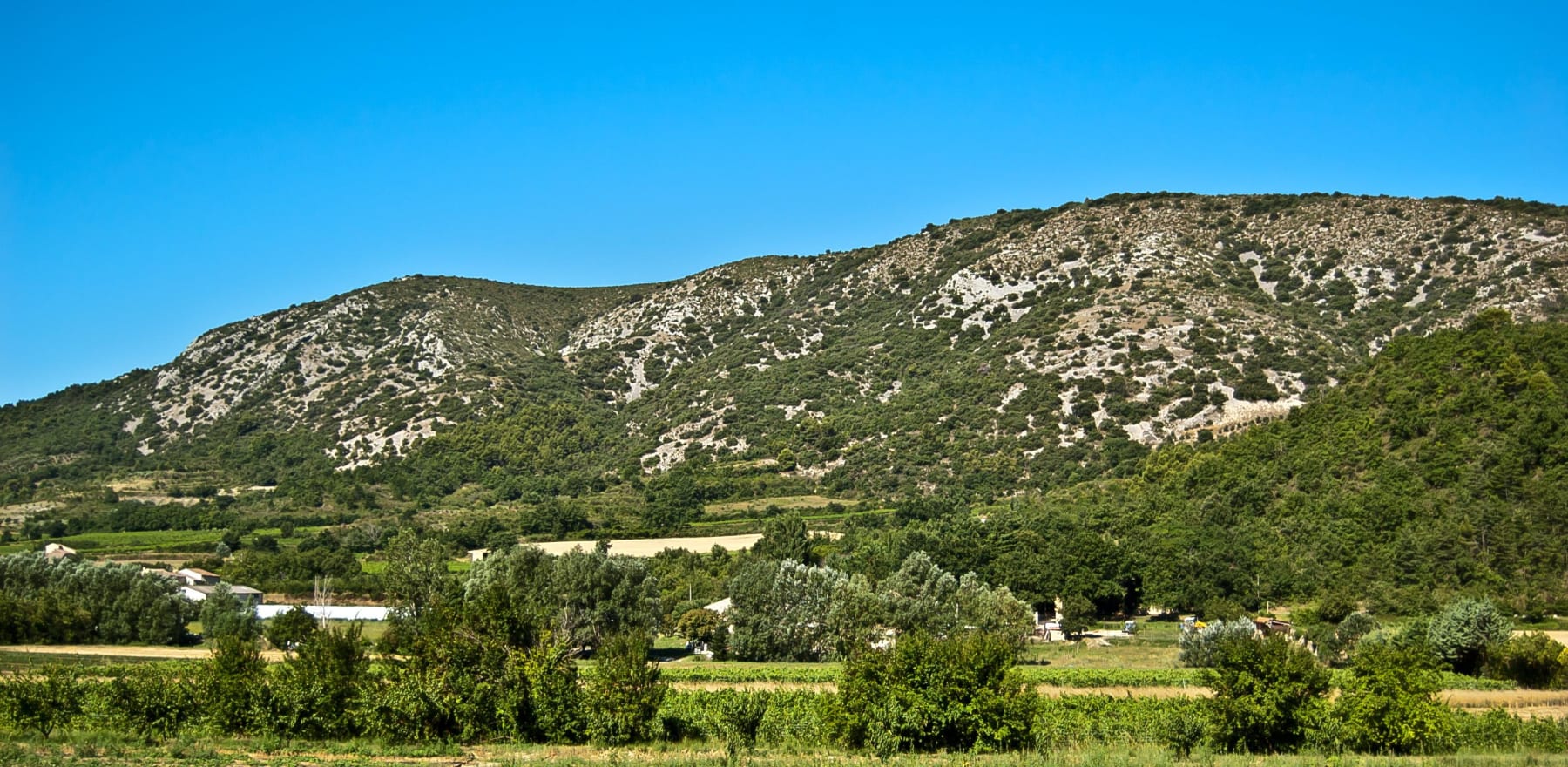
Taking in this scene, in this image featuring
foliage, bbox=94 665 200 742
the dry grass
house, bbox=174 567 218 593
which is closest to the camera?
foliage, bbox=94 665 200 742

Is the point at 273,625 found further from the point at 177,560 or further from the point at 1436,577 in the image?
the point at 1436,577

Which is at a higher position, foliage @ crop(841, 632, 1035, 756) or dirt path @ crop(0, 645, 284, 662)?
foliage @ crop(841, 632, 1035, 756)

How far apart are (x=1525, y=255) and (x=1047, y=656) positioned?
3440 inches

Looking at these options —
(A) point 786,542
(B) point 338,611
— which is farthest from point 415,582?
(A) point 786,542

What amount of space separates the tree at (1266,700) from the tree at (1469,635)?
20866mm

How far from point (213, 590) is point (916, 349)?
287 ft

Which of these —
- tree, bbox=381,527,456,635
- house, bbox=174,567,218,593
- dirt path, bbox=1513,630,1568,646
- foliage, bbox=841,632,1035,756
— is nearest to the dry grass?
tree, bbox=381,527,456,635

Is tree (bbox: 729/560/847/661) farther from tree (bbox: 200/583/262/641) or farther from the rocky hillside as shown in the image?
the rocky hillside

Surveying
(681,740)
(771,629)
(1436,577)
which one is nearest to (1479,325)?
(1436,577)

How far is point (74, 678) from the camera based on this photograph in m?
37.2

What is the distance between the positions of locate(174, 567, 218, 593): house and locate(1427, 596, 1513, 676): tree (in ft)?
234

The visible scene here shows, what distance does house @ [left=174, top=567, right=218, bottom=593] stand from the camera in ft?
254

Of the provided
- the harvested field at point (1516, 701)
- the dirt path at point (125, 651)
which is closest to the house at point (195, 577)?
the dirt path at point (125, 651)

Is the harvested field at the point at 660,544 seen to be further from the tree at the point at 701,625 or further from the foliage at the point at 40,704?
the foliage at the point at 40,704
